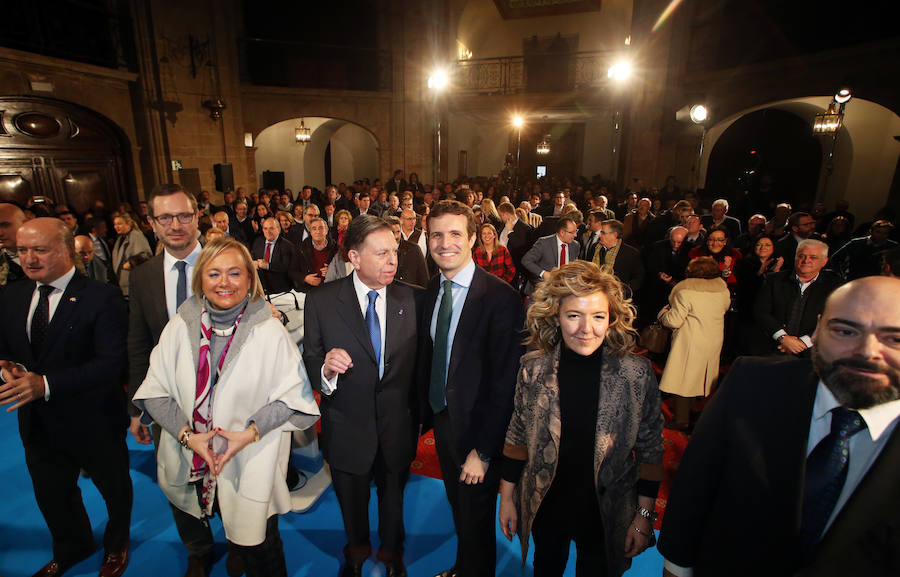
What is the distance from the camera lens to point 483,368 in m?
2.22

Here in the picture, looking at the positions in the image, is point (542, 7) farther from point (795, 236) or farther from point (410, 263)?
point (410, 263)

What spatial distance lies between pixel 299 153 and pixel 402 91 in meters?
5.04

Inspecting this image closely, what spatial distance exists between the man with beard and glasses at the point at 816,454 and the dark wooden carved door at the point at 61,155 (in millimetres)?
11573

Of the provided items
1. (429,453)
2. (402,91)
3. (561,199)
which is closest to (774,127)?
(561,199)

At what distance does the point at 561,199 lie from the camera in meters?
9.13

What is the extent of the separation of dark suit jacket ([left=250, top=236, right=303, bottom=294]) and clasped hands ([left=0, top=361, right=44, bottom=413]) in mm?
3103

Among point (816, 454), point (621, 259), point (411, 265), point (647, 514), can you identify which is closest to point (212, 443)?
point (647, 514)

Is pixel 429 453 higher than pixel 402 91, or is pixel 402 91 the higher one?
pixel 402 91

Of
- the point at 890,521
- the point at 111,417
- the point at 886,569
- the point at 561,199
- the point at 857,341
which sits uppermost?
the point at 561,199

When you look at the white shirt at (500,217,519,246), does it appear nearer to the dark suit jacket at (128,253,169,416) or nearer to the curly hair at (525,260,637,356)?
the curly hair at (525,260,637,356)

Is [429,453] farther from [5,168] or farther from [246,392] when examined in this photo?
[5,168]

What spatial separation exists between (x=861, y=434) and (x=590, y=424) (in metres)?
0.86

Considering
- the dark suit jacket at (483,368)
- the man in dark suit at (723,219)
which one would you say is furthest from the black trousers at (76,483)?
the man in dark suit at (723,219)

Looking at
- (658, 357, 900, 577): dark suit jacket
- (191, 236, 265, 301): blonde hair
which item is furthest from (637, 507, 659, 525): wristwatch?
(191, 236, 265, 301): blonde hair
